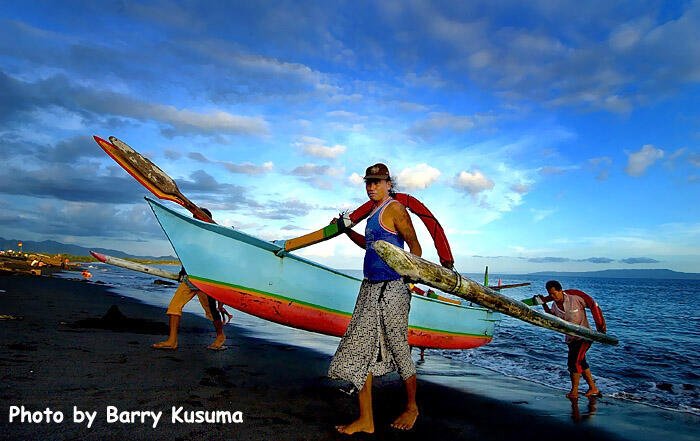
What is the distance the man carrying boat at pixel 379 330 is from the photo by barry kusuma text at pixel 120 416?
3.55ft

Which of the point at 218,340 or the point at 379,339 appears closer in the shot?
the point at 379,339

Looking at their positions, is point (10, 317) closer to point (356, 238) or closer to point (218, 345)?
point (218, 345)

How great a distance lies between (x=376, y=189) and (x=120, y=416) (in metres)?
2.97

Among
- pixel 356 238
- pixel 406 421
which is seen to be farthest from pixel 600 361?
pixel 406 421

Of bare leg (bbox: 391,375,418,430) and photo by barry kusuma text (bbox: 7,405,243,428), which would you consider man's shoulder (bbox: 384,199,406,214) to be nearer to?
bare leg (bbox: 391,375,418,430)

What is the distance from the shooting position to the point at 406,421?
3346 millimetres

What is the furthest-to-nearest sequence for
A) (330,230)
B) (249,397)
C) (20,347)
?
(20,347) < (330,230) < (249,397)

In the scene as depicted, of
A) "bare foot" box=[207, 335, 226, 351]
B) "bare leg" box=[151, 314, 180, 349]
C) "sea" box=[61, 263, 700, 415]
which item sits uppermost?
"bare leg" box=[151, 314, 180, 349]

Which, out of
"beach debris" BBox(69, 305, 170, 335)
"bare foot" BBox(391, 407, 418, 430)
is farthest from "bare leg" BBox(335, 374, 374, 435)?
"beach debris" BBox(69, 305, 170, 335)

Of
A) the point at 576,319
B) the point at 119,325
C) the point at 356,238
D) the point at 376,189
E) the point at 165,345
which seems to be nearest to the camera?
the point at 376,189

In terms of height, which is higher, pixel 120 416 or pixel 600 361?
pixel 120 416

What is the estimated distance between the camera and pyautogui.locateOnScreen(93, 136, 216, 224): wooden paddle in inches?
213

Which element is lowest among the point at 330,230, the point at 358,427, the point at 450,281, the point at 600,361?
the point at 600,361

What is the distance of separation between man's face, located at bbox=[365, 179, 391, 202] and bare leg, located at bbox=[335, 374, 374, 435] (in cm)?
164
